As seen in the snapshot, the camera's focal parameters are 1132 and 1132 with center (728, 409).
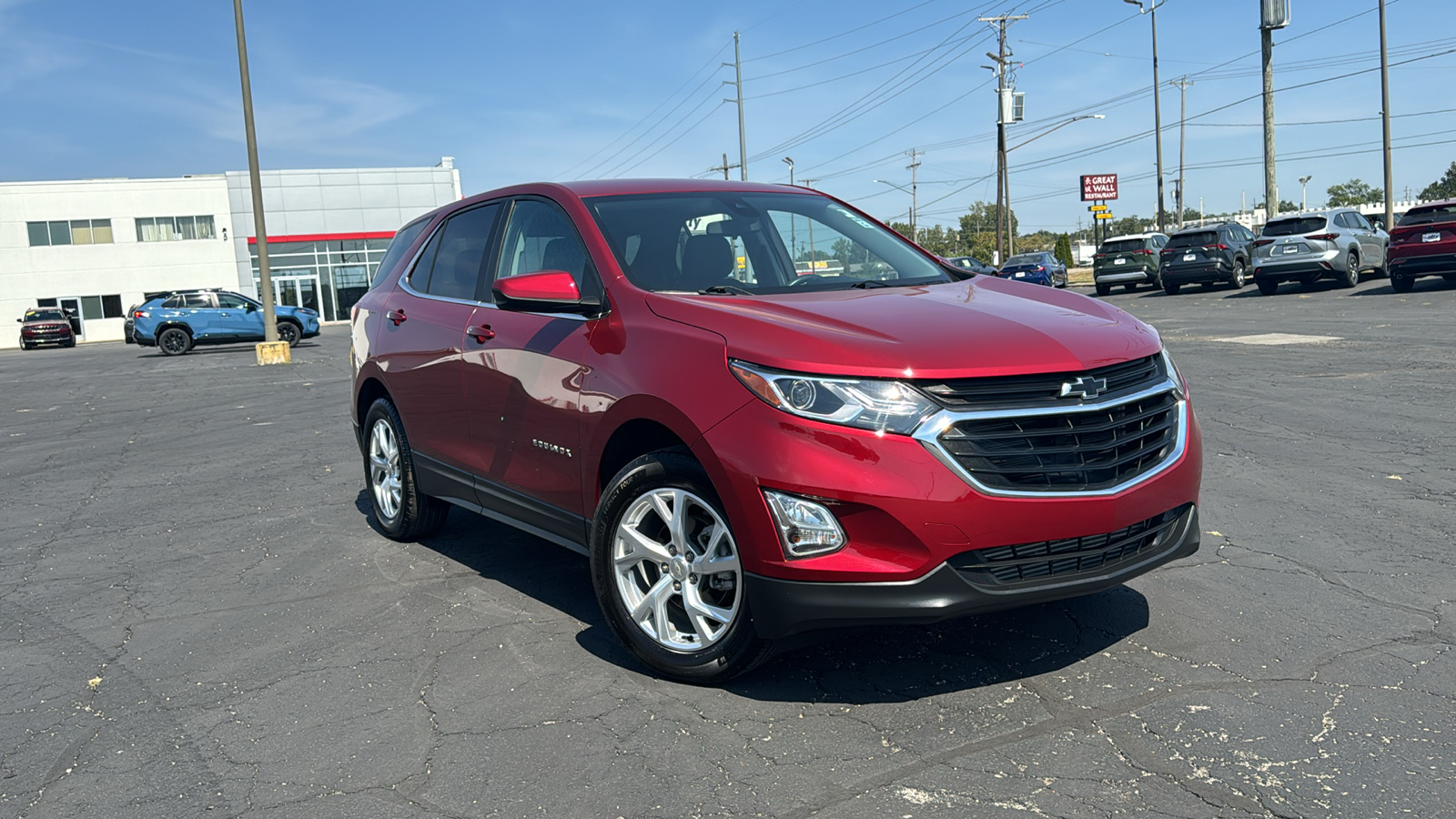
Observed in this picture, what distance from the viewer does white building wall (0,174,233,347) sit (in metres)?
58.0

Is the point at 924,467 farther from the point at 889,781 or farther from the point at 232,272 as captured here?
the point at 232,272

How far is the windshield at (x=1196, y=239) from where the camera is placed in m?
28.3

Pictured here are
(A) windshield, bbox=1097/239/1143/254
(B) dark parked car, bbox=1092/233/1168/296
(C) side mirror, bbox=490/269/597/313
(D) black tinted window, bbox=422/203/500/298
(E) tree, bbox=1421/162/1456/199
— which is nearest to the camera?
(C) side mirror, bbox=490/269/597/313

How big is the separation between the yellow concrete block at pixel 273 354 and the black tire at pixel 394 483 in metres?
19.1

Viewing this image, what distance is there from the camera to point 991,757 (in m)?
3.12

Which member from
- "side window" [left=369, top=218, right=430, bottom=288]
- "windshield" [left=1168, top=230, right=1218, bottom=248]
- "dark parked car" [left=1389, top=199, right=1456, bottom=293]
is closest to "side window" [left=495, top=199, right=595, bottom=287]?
"side window" [left=369, top=218, right=430, bottom=288]

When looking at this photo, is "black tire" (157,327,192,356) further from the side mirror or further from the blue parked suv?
the side mirror

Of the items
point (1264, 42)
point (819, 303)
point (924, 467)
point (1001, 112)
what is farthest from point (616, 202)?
point (1001, 112)

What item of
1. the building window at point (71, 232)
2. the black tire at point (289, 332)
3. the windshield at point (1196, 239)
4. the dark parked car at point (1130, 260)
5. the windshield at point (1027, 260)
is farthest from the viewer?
the building window at point (71, 232)

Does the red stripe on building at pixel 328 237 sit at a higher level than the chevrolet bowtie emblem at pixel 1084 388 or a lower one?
higher

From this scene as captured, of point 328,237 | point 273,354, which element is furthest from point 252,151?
point 328,237

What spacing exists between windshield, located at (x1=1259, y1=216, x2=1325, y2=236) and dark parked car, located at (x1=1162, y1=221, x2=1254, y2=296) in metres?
3.37

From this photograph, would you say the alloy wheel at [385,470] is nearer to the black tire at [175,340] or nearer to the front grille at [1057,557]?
the front grille at [1057,557]

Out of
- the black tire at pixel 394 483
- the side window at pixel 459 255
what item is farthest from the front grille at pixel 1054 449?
the black tire at pixel 394 483
